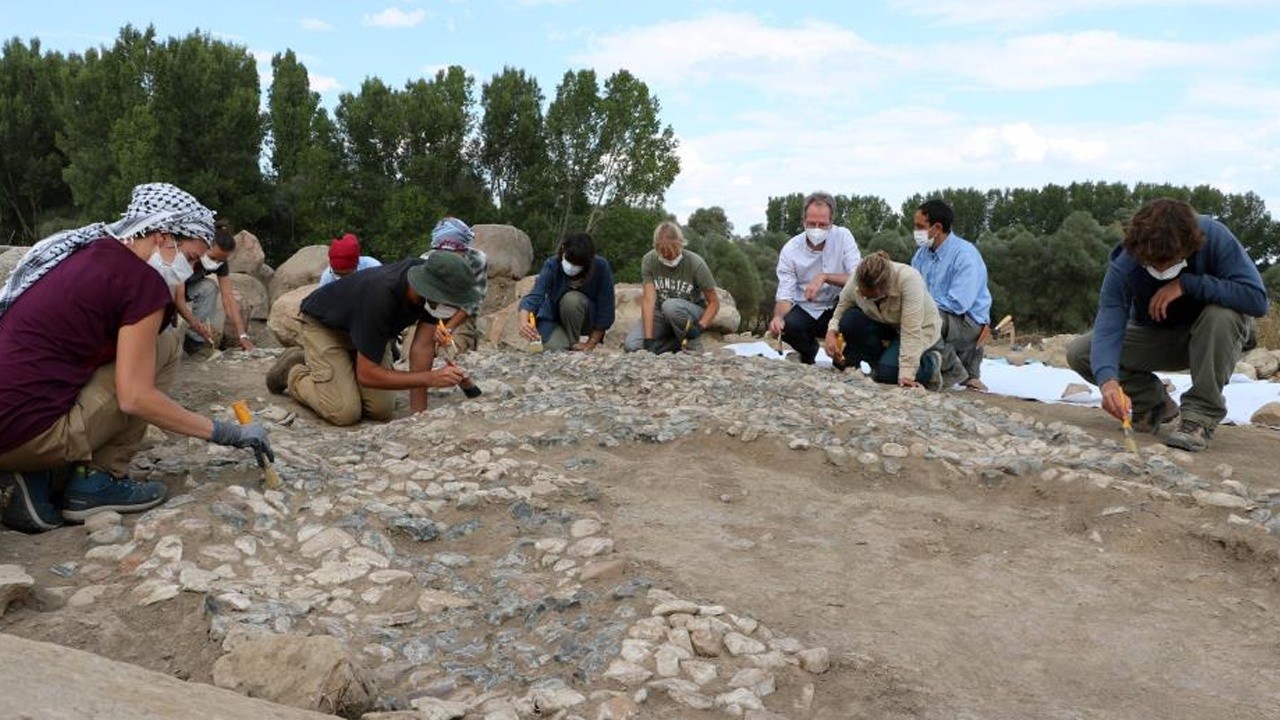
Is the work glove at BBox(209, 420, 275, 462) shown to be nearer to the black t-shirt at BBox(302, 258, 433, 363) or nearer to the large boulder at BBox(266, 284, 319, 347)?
the black t-shirt at BBox(302, 258, 433, 363)

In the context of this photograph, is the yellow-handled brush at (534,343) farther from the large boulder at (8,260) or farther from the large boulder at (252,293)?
the large boulder at (252,293)

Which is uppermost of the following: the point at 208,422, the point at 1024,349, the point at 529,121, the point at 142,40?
the point at 142,40

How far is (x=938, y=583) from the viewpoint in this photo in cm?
348

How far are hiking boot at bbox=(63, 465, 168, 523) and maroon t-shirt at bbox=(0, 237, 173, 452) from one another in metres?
0.31

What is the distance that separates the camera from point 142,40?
2769 cm

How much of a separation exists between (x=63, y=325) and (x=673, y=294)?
5.88 m

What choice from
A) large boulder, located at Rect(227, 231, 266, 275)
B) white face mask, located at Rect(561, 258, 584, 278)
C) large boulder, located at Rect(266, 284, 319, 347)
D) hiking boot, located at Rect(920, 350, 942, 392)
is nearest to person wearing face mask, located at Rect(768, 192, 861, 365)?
hiking boot, located at Rect(920, 350, 942, 392)

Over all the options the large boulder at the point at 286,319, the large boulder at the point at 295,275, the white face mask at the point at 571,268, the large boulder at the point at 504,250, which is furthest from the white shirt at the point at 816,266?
the large boulder at the point at 504,250

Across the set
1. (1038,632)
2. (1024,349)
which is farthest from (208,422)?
(1024,349)

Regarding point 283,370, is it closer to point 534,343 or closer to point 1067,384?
point 534,343

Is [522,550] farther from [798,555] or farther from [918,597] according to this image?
[918,597]

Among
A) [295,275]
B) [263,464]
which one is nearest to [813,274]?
[263,464]

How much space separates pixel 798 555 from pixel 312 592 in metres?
1.63

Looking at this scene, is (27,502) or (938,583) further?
(27,502)
